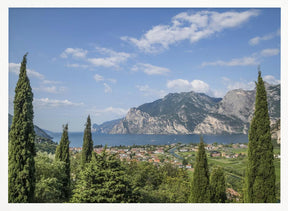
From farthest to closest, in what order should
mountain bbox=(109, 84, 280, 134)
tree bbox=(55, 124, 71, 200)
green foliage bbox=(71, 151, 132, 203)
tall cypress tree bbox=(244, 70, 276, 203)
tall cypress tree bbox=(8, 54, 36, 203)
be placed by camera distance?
mountain bbox=(109, 84, 280, 134), tree bbox=(55, 124, 71, 200), tall cypress tree bbox=(244, 70, 276, 203), tall cypress tree bbox=(8, 54, 36, 203), green foliage bbox=(71, 151, 132, 203)

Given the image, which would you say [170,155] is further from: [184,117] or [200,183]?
[184,117]

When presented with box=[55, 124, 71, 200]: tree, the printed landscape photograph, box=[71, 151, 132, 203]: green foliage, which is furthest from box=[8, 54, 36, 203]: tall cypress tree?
box=[55, 124, 71, 200]: tree

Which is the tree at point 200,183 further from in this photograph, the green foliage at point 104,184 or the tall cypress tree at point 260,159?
the green foliage at point 104,184

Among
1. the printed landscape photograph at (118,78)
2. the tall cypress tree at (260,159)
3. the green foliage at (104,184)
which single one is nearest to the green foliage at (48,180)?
the printed landscape photograph at (118,78)

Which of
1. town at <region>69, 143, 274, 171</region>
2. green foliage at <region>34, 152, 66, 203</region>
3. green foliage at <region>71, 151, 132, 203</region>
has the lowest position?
town at <region>69, 143, 274, 171</region>

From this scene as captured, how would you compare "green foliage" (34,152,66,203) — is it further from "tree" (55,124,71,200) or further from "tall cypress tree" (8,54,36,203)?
"tall cypress tree" (8,54,36,203)

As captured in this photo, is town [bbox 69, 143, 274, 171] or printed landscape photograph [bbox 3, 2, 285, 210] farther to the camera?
town [bbox 69, 143, 274, 171]
